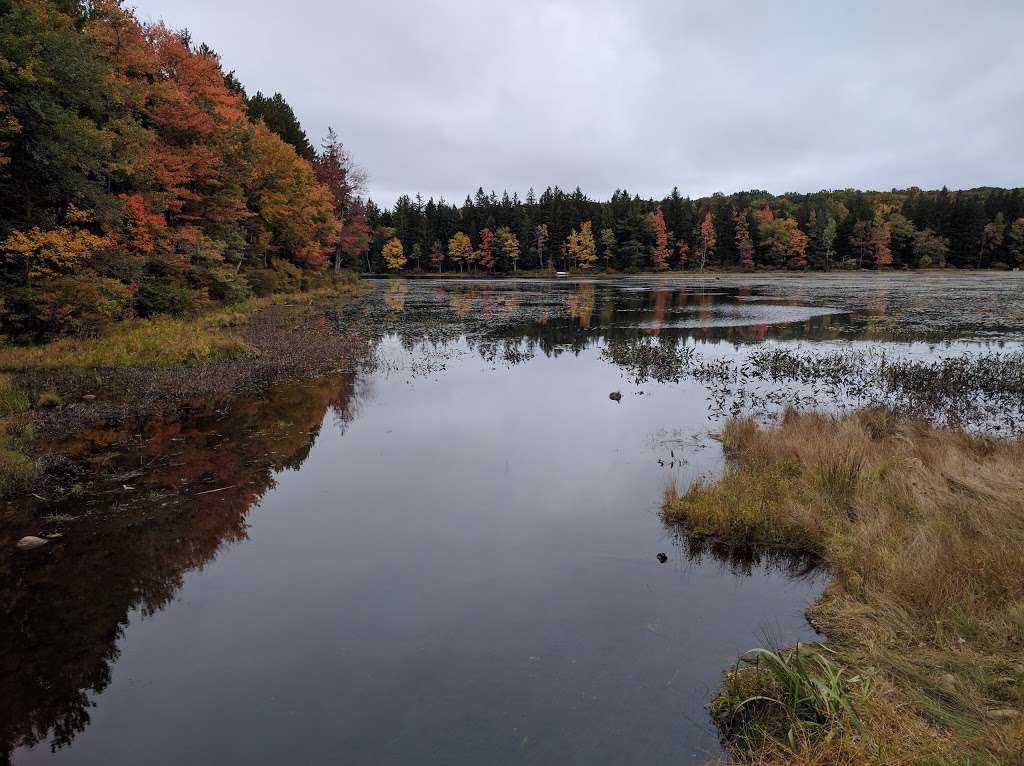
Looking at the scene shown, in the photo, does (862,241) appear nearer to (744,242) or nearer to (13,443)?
(744,242)

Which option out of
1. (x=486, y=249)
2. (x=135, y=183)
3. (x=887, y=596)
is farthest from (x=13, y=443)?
(x=486, y=249)

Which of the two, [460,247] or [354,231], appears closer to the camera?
[354,231]

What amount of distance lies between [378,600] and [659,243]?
394ft

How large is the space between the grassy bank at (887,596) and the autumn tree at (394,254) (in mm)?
121068

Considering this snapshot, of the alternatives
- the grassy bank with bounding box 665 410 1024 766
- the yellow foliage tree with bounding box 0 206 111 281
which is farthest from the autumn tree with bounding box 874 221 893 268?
the yellow foliage tree with bounding box 0 206 111 281

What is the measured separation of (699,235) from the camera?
11644cm

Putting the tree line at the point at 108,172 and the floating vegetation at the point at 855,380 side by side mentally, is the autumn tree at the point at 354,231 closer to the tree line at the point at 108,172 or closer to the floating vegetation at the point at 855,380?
the tree line at the point at 108,172

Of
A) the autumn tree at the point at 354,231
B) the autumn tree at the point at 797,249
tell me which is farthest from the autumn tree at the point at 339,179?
the autumn tree at the point at 797,249

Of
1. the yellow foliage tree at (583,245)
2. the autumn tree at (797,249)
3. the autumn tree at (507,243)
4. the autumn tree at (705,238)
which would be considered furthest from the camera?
the yellow foliage tree at (583,245)

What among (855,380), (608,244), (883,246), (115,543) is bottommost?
(115,543)

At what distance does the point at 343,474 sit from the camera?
1103 cm

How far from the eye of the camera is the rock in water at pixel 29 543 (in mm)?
7832

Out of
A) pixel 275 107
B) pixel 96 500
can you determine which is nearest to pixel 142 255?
pixel 96 500

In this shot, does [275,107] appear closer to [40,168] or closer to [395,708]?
[40,168]
